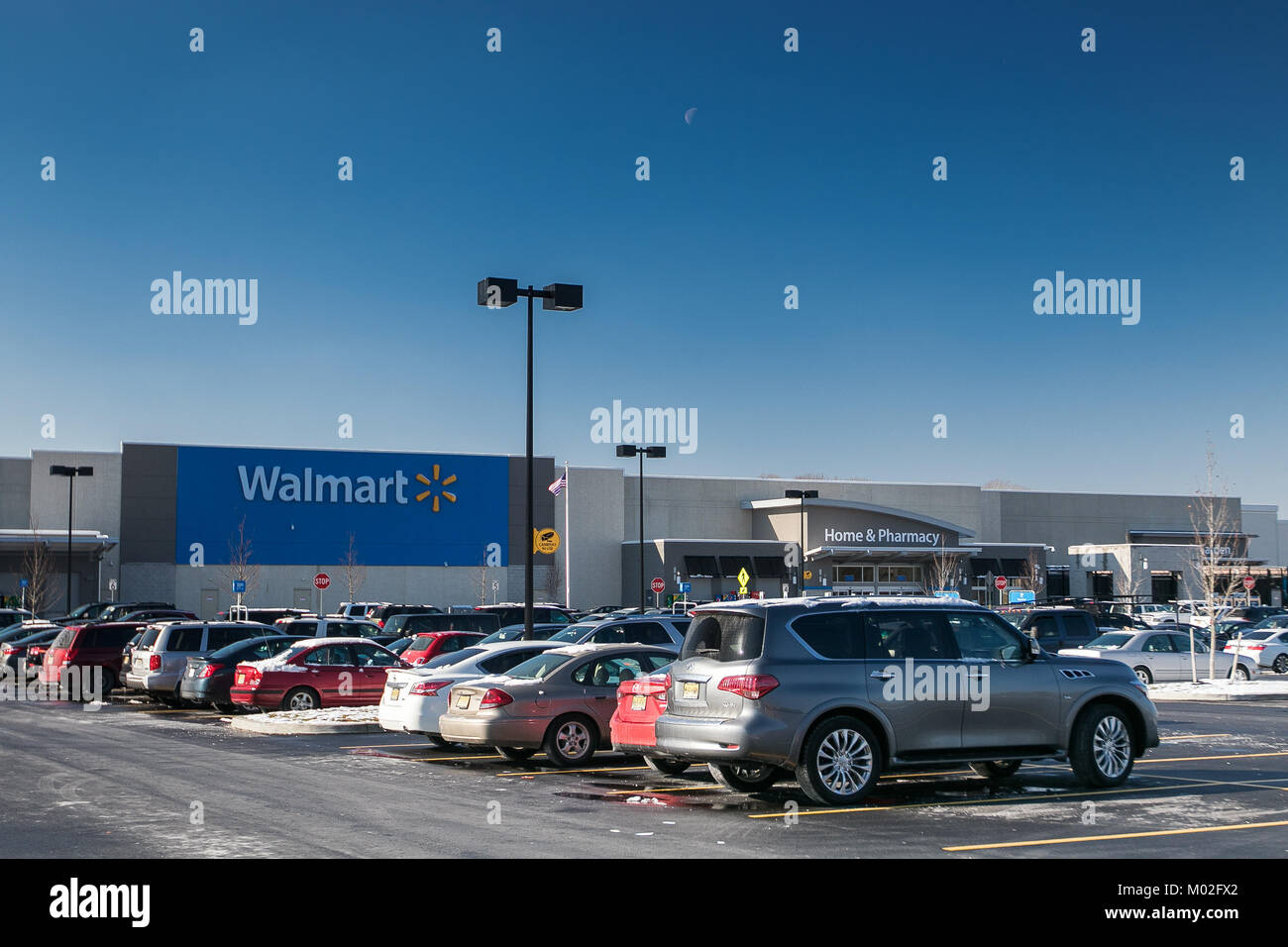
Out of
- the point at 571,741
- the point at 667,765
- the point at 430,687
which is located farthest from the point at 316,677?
the point at 667,765

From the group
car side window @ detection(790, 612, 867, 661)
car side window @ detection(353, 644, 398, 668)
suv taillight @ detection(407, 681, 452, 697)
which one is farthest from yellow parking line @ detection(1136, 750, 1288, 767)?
car side window @ detection(353, 644, 398, 668)

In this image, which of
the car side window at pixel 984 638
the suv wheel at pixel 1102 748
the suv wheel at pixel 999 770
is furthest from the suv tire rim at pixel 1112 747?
the car side window at pixel 984 638

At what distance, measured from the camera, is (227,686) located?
983 inches

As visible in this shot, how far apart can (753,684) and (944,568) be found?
60.8 m

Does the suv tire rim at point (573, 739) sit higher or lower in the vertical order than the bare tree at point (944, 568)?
lower

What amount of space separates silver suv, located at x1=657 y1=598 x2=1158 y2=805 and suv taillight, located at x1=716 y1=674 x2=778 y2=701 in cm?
1

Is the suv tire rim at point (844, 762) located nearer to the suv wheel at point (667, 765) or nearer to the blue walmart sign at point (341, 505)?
the suv wheel at point (667, 765)

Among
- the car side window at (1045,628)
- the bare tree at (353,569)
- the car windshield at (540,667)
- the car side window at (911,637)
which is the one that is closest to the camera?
the car side window at (911,637)

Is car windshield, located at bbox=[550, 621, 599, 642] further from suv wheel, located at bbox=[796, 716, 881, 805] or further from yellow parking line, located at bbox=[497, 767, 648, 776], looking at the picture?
suv wheel, located at bbox=[796, 716, 881, 805]

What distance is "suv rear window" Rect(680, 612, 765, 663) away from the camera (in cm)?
1216

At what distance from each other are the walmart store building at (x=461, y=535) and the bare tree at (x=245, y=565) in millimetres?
131

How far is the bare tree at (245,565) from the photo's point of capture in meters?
64.4
